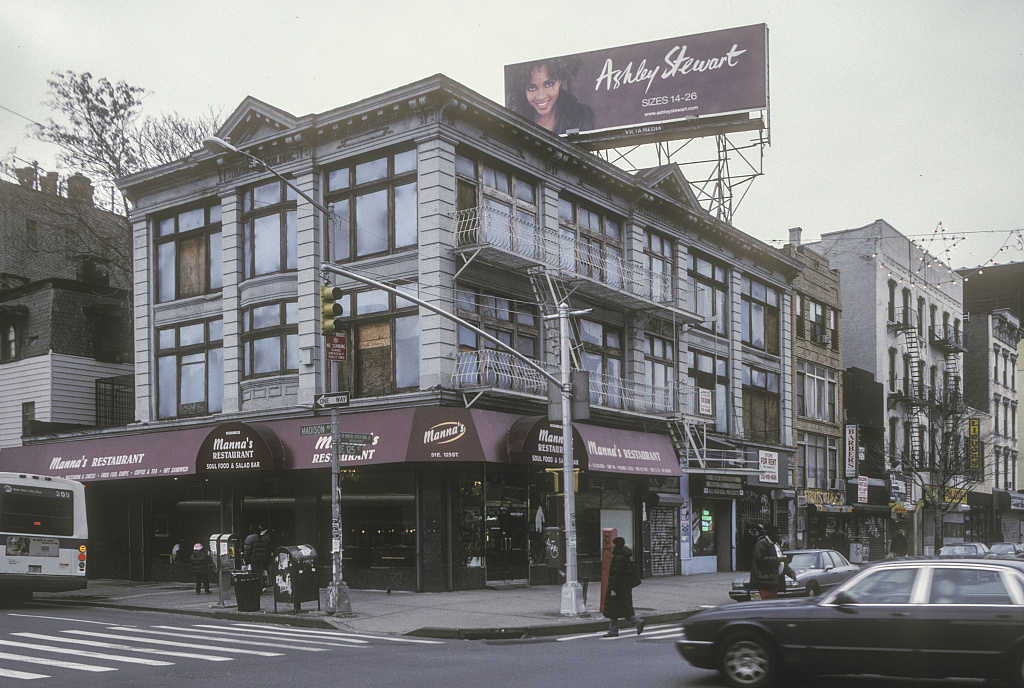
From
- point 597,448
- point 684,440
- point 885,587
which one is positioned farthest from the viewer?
point 684,440

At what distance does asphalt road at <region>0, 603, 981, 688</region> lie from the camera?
37.2 ft

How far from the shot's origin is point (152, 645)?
1493 cm

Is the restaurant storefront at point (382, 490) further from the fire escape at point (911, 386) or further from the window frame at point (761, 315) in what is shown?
the fire escape at point (911, 386)

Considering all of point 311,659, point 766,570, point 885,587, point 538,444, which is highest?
point 538,444

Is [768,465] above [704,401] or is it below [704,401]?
below

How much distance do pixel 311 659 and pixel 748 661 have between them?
595 centimetres

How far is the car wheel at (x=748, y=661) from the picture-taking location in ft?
34.3

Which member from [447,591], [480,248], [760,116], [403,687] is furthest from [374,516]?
[760,116]

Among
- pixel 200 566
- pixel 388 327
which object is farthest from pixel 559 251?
pixel 200 566

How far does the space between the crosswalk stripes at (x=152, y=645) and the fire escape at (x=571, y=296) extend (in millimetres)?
8549

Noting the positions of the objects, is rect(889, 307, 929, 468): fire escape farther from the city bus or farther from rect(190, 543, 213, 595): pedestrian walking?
the city bus

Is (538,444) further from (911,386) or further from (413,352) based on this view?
(911,386)

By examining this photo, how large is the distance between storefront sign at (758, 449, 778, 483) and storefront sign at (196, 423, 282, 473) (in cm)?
1873

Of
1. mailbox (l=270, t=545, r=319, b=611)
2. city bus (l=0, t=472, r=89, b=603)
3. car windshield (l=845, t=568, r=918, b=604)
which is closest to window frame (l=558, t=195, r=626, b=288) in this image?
mailbox (l=270, t=545, r=319, b=611)
